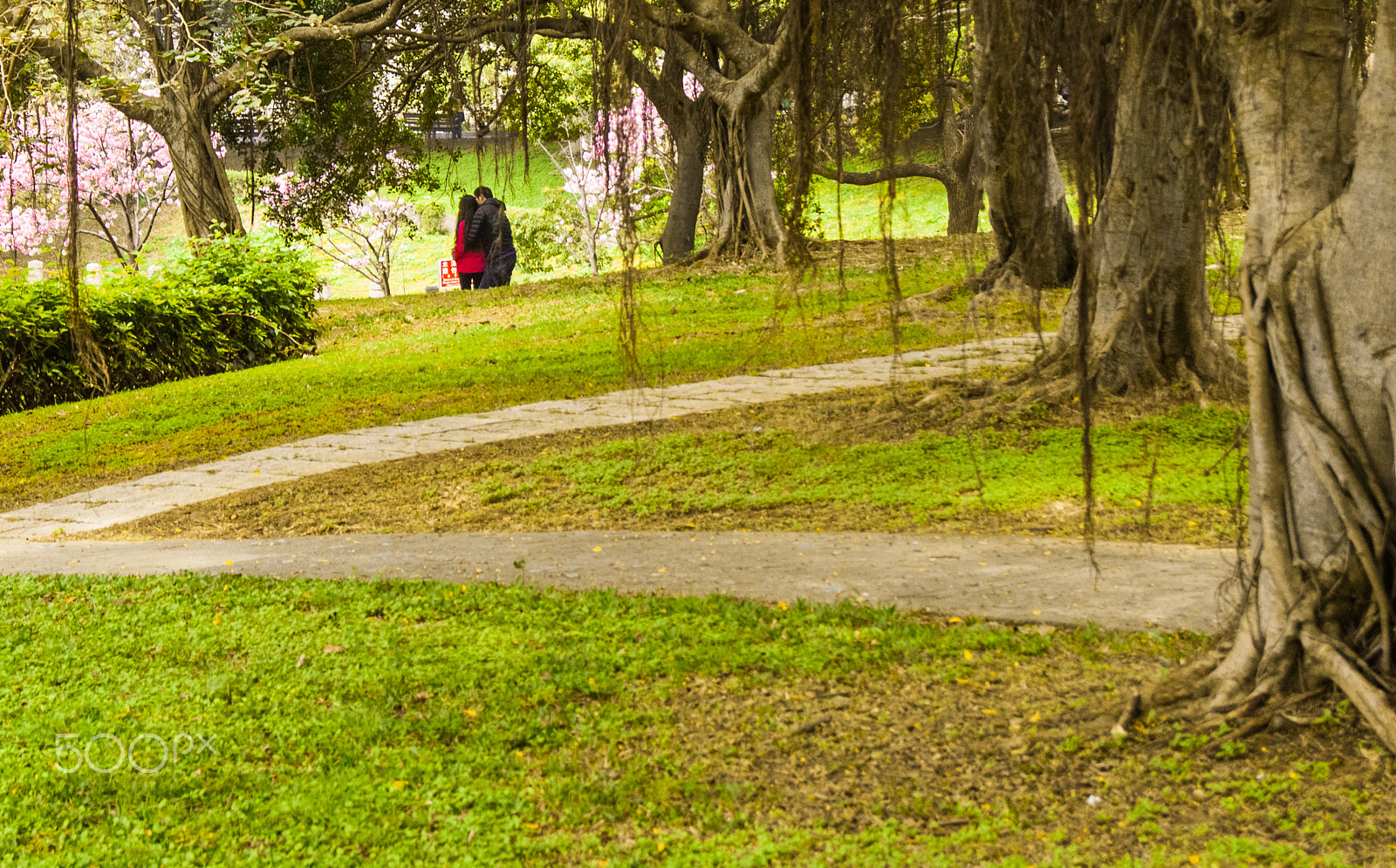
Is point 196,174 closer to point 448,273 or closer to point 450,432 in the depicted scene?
point 448,273

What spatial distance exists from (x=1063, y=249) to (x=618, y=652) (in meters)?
9.29

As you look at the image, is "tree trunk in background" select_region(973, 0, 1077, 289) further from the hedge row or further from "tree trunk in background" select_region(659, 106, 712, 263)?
"tree trunk in background" select_region(659, 106, 712, 263)

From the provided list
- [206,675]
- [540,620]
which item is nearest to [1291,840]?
[540,620]

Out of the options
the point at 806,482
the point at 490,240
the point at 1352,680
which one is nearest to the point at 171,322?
the point at 490,240

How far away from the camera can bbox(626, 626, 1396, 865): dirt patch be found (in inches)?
113

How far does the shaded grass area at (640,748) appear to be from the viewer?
3008 millimetres

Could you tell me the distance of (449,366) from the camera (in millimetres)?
12711

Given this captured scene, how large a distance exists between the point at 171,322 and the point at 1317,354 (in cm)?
1241

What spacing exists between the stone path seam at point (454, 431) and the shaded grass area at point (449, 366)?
323 millimetres

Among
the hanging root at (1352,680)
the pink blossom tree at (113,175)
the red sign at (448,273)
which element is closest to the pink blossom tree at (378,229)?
the red sign at (448,273)

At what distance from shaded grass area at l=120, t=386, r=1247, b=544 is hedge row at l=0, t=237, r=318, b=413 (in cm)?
390

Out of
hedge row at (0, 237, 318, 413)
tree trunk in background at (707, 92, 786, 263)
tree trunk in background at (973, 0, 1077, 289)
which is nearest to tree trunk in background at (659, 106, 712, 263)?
tree trunk in background at (707, 92, 786, 263)

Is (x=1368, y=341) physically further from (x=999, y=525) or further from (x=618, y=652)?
(x=999, y=525)

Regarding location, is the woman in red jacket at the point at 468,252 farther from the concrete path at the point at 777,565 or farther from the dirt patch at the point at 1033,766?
the dirt patch at the point at 1033,766
